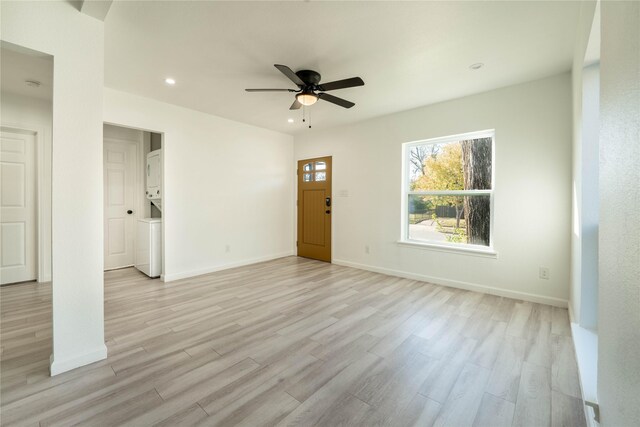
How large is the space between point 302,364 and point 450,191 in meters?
3.11

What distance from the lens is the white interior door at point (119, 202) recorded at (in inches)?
184

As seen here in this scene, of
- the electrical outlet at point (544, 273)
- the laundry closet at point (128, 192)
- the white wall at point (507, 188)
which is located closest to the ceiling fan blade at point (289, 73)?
the white wall at point (507, 188)

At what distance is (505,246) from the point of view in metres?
3.40

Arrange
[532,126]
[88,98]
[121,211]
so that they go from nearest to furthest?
1. [88,98]
2. [532,126]
3. [121,211]

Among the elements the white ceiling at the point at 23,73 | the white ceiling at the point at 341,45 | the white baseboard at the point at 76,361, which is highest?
the white ceiling at the point at 23,73

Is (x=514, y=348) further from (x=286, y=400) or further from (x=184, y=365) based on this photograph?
(x=184, y=365)

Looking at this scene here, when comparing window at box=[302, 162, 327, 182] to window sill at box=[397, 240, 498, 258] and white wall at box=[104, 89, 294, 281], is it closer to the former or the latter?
white wall at box=[104, 89, 294, 281]

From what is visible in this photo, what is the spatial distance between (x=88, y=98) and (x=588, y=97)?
3.73 m

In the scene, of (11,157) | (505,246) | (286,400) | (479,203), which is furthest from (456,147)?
(11,157)

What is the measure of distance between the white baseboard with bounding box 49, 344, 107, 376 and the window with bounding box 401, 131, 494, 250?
383cm

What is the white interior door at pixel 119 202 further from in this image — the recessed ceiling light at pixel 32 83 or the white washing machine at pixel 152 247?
the recessed ceiling light at pixel 32 83

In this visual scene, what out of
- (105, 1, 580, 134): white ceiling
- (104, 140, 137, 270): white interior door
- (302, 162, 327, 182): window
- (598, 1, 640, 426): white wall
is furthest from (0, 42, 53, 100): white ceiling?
(302, 162, 327, 182): window

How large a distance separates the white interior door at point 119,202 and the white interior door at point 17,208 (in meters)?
0.88

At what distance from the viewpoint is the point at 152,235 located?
410 centimetres
